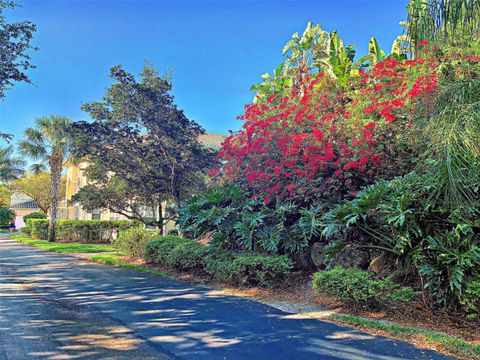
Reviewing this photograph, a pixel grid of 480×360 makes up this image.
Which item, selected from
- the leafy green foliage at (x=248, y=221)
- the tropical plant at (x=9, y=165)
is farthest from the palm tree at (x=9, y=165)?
the leafy green foliage at (x=248, y=221)

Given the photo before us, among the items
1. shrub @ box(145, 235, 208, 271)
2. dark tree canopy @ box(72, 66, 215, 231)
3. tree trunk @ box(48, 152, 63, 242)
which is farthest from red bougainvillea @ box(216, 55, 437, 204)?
tree trunk @ box(48, 152, 63, 242)

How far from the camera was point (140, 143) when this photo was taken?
1409 centimetres

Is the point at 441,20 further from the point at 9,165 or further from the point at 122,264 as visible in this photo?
the point at 9,165

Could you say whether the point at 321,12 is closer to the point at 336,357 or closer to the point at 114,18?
the point at 114,18

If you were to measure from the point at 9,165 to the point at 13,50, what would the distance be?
32.2 meters

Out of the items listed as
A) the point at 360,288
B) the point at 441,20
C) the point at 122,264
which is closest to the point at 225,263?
the point at 360,288

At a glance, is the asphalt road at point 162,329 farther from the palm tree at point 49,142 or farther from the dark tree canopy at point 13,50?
the palm tree at point 49,142

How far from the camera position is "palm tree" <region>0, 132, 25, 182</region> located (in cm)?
3472

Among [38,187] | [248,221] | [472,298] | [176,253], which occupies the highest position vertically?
[38,187]

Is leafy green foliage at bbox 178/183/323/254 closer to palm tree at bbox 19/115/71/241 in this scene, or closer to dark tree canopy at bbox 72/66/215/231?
dark tree canopy at bbox 72/66/215/231

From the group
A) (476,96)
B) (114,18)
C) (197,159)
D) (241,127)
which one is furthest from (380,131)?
(114,18)

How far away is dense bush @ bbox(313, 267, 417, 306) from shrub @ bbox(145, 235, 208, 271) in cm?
428

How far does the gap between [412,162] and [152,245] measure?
28.1ft

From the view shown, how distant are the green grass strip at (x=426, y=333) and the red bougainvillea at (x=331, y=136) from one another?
2820mm
